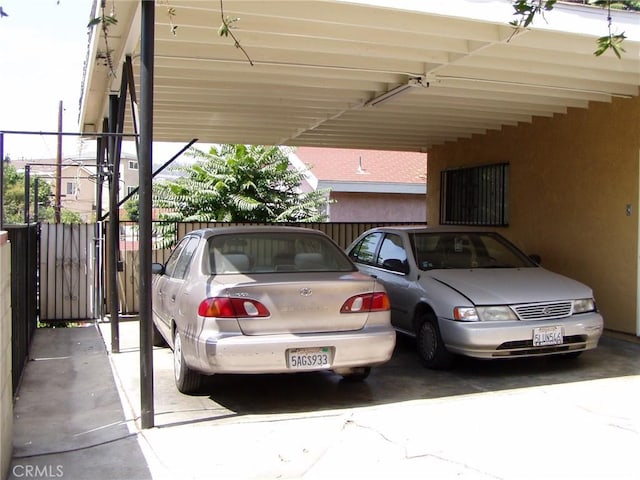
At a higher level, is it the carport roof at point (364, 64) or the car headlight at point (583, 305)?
the carport roof at point (364, 64)

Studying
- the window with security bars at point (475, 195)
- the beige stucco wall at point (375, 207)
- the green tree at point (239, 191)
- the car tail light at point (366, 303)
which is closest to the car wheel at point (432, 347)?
the car tail light at point (366, 303)

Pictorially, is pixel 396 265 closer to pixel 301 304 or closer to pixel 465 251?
pixel 465 251

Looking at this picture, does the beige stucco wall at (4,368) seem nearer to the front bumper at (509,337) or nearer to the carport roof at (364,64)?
the carport roof at (364,64)

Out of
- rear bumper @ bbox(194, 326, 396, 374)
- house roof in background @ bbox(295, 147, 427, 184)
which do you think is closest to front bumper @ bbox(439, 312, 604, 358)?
rear bumper @ bbox(194, 326, 396, 374)

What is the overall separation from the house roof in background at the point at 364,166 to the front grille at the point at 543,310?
13.6 meters

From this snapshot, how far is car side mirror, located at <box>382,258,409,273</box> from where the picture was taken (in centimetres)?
755

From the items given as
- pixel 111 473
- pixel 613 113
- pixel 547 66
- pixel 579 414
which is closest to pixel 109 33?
pixel 111 473

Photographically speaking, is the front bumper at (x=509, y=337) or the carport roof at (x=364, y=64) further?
the front bumper at (x=509, y=337)

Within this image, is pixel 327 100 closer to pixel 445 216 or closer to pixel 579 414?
pixel 445 216

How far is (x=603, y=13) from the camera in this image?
6277 mm

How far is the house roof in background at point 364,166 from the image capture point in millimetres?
20656

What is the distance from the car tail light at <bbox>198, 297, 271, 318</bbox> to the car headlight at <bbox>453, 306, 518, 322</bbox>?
7.26 ft

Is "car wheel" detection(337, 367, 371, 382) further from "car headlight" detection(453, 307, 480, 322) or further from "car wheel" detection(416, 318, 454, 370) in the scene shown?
"car headlight" detection(453, 307, 480, 322)

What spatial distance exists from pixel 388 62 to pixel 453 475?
4855 millimetres
